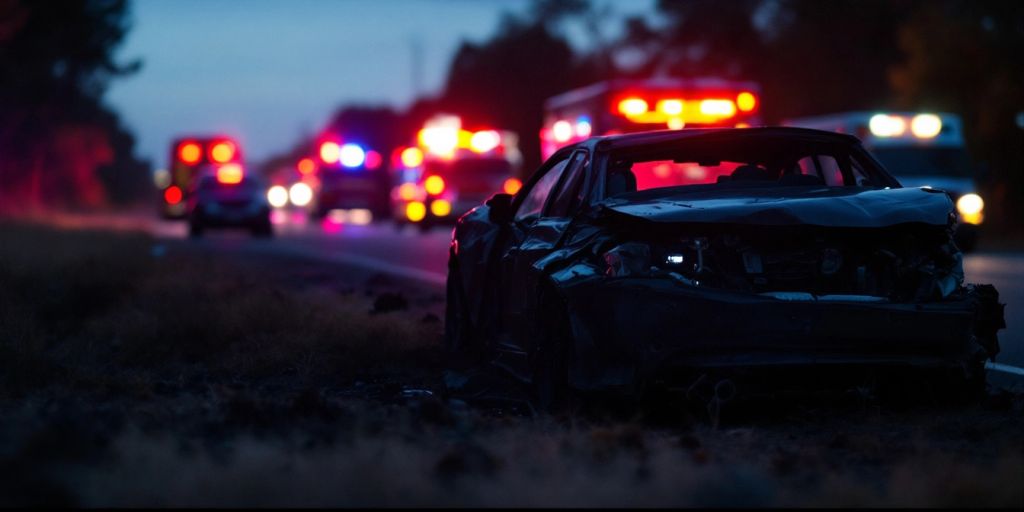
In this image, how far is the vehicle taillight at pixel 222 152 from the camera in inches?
2276

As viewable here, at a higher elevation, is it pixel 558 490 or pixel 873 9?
pixel 873 9

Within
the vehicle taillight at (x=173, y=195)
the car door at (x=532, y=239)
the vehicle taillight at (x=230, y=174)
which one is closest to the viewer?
the car door at (x=532, y=239)

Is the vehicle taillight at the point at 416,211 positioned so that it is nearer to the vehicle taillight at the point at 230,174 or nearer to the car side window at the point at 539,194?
the vehicle taillight at the point at 230,174

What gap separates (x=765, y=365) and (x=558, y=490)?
2610 millimetres

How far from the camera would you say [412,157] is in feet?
131

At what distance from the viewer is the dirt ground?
5.20m

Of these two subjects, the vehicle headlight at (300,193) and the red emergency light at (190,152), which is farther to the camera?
the vehicle headlight at (300,193)

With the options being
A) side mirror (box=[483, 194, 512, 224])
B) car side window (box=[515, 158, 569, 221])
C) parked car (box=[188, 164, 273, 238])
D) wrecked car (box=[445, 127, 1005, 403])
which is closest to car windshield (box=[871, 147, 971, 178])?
parked car (box=[188, 164, 273, 238])

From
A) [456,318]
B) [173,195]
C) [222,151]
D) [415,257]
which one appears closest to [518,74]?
[222,151]

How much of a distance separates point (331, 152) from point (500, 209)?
40.8 meters

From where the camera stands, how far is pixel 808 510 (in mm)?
5199

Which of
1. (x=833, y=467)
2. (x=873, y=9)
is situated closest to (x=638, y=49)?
(x=873, y=9)

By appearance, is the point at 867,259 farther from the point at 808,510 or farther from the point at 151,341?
the point at 151,341

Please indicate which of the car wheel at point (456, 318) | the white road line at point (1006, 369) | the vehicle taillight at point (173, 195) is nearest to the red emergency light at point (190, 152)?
the vehicle taillight at point (173, 195)
